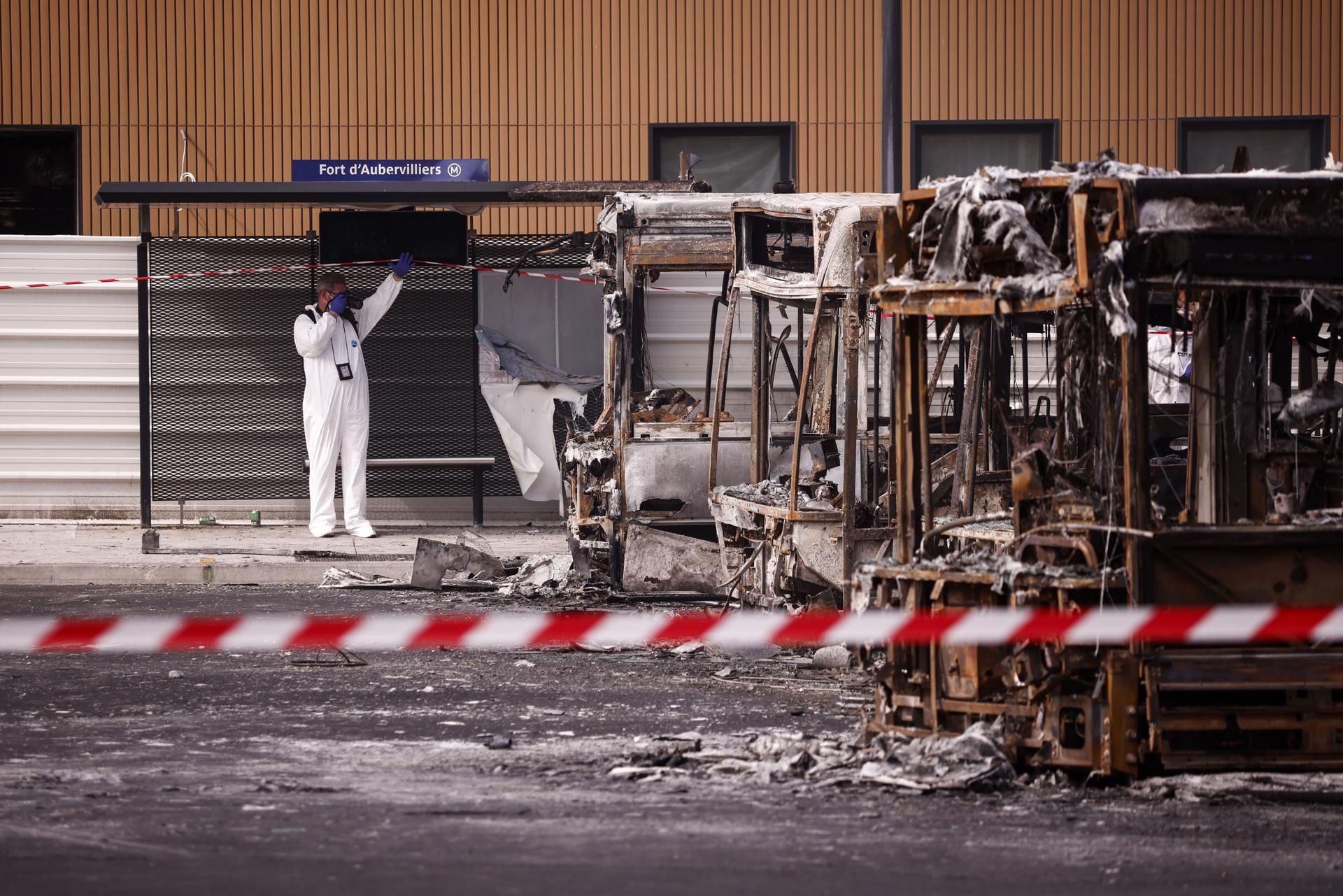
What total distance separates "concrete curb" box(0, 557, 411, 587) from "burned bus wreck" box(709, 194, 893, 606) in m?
3.62

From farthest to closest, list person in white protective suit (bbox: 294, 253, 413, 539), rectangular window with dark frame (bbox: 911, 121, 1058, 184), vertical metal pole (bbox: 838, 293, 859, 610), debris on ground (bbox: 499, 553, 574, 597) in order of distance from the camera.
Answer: rectangular window with dark frame (bbox: 911, 121, 1058, 184) < person in white protective suit (bbox: 294, 253, 413, 539) < debris on ground (bbox: 499, 553, 574, 597) < vertical metal pole (bbox: 838, 293, 859, 610)

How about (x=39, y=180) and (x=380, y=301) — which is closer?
(x=380, y=301)

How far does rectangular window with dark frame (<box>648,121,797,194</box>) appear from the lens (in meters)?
20.9

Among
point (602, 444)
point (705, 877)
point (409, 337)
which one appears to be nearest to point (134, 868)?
point (705, 877)

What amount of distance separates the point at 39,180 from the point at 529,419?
7.25 meters

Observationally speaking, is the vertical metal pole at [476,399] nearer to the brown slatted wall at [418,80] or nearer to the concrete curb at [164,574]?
the brown slatted wall at [418,80]

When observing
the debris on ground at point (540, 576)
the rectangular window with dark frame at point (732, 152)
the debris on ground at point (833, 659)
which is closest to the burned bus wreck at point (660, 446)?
the debris on ground at point (540, 576)

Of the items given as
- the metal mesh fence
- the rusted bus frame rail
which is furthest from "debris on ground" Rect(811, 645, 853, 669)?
the metal mesh fence

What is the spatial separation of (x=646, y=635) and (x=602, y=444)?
6.22 m

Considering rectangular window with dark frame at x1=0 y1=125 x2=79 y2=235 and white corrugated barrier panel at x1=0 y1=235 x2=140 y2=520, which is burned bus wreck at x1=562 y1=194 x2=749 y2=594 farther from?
rectangular window with dark frame at x1=0 y1=125 x2=79 y2=235

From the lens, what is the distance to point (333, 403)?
16625mm

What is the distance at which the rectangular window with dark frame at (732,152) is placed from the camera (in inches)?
822

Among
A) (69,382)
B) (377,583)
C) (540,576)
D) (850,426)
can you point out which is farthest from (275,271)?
(850,426)

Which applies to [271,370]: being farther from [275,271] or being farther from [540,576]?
[540,576]
